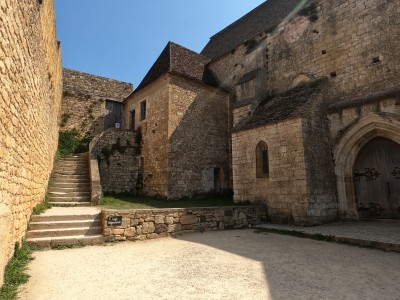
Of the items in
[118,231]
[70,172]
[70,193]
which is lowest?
[118,231]

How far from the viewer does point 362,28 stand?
8.88 metres

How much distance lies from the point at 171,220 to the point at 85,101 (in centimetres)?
1268

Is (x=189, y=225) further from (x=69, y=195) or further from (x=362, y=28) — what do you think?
(x=362, y=28)

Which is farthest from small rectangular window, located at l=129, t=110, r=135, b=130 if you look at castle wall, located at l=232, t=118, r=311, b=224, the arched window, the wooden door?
the arched window

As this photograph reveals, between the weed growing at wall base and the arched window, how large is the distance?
23.2 ft

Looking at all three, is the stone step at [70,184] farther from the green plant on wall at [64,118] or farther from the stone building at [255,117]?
the green plant on wall at [64,118]

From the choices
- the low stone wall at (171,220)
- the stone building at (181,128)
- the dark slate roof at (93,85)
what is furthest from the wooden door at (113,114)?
the low stone wall at (171,220)

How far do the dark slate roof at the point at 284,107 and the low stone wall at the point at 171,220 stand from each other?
10.1ft

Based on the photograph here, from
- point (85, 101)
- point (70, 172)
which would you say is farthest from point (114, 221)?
point (85, 101)

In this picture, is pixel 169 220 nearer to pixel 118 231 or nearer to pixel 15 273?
pixel 118 231

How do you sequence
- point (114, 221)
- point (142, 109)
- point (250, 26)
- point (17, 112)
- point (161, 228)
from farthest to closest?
1. point (250, 26)
2. point (142, 109)
3. point (161, 228)
4. point (114, 221)
5. point (17, 112)

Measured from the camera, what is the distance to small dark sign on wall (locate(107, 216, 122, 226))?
563 centimetres

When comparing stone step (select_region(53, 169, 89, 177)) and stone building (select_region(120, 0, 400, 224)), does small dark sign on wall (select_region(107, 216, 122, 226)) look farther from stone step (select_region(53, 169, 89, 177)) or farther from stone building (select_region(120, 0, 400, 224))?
stone step (select_region(53, 169, 89, 177))

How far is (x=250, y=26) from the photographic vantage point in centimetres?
1512
